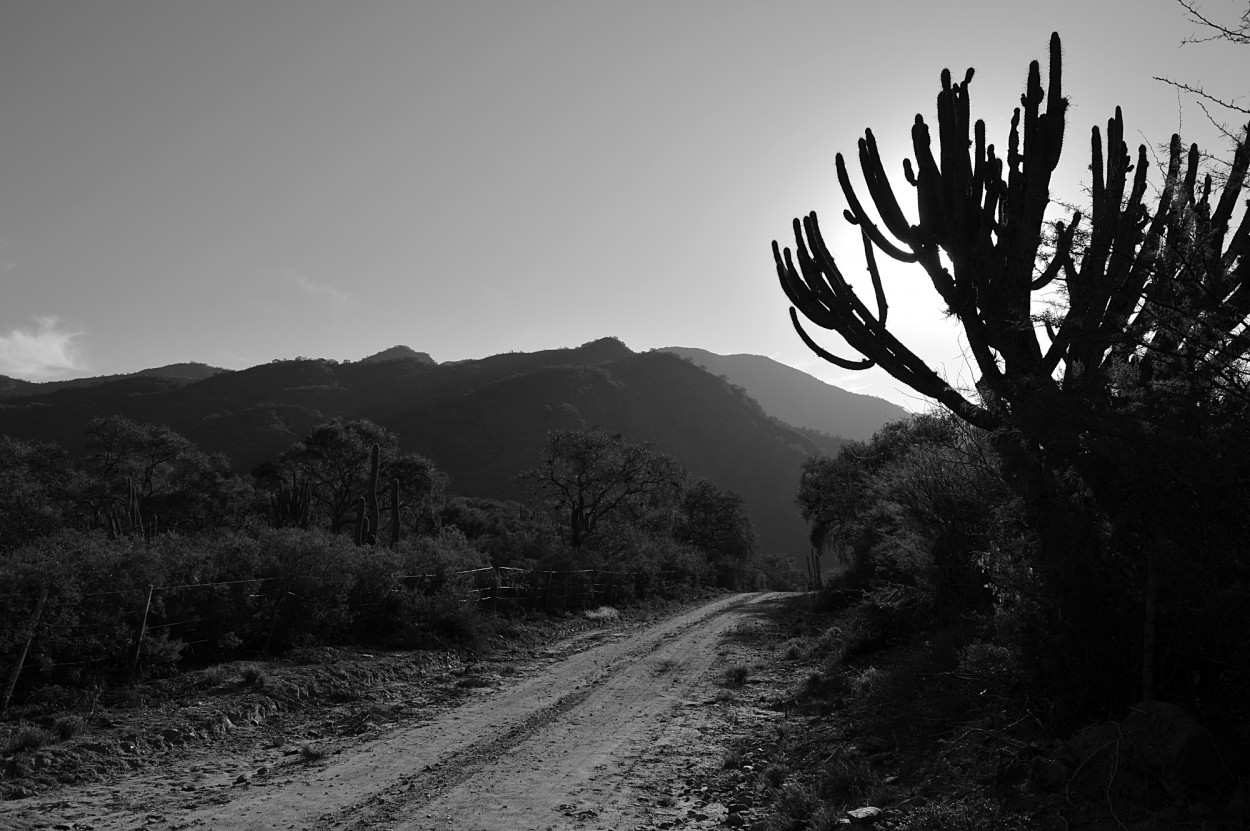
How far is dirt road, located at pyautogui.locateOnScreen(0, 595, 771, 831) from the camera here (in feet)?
19.2

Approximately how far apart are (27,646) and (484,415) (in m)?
85.6

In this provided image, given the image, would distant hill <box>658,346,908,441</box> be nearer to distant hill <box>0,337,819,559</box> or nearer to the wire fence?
distant hill <box>0,337,819,559</box>

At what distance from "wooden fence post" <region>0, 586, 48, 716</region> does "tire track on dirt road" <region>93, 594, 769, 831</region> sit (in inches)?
131

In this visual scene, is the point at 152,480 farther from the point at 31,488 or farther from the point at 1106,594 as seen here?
the point at 1106,594

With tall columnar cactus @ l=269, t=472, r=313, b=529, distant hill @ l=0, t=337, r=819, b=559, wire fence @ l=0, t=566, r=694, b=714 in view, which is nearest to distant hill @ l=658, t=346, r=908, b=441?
distant hill @ l=0, t=337, r=819, b=559

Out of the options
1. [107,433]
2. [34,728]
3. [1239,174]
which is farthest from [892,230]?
[107,433]

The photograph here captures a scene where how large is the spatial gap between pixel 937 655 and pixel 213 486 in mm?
43850

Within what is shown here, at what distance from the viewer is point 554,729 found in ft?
29.1

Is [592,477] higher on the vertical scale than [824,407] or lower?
lower

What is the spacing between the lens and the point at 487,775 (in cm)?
703

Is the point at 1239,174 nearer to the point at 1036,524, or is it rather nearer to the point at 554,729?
the point at 1036,524

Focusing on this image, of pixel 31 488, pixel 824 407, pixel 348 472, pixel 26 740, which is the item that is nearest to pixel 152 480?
pixel 31 488

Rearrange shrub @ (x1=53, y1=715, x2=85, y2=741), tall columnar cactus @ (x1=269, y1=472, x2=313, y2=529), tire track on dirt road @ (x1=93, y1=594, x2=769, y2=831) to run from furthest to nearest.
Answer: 1. tall columnar cactus @ (x1=269, y1=472, x2=313, y2=529)
2. shrub @ (x1=53, y1=715, x2=85, y2=741)
3. tire track on dirt road @ (x1=93, y1=594, x2=769, y2=831)

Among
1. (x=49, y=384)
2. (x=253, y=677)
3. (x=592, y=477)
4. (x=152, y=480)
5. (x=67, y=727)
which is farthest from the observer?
(x=49, y=384)
